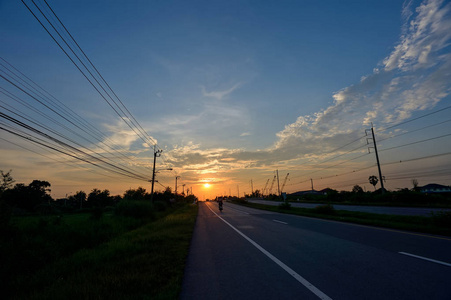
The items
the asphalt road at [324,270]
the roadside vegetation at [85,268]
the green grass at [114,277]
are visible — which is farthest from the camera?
the roadside vegetation at [85,268]

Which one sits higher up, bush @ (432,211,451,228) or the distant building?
the distant building

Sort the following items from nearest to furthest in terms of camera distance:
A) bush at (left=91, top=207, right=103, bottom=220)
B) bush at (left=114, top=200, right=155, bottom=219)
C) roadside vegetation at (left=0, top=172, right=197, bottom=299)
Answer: roadside vegetation at (left=0, top=172, right=197, bottom=299) → bush at (left=91, top=207, right=103, bottom=220) → bush at (left=114, top=200, right=155, bottom=219)

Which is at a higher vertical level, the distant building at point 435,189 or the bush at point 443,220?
the distant building at point 435,189

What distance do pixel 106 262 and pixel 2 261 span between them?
3.32 meters

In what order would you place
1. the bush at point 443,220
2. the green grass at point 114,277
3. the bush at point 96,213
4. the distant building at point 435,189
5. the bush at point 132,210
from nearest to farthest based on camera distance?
the green grass at point 114,277 < the bush at point 443,220 < the bush at point 96,213 < the bush at point 132,210 < the distant building at point 435,189

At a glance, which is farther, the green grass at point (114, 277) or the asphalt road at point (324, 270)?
the green grass at point (114, 277)

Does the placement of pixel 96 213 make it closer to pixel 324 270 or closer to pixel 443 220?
pixel 324 270

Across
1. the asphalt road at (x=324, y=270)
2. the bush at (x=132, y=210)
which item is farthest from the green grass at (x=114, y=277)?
the bush at (x=132, y=210)

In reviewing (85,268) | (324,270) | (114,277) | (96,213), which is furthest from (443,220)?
(96,213)

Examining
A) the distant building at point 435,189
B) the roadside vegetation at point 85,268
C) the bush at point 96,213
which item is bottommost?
the roadside vegetation at point 85,268

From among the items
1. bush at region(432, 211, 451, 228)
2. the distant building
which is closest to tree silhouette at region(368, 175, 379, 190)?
the distant building

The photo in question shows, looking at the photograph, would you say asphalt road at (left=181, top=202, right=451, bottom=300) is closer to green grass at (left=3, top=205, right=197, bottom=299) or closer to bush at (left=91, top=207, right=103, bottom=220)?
green grass at (left=3, top=205, right=197, bottom=299)

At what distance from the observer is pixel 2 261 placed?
659cm

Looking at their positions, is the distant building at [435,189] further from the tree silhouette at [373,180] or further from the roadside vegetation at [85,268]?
the roadside vegetation at [85,268]
